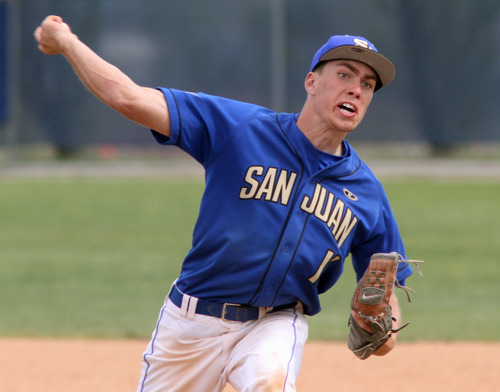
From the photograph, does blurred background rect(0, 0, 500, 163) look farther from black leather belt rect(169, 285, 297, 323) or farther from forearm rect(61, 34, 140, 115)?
forearm rect(61, 34, 140, 115)

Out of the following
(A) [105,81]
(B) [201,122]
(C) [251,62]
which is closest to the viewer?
(A) [105,81]

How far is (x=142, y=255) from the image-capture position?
374 inches

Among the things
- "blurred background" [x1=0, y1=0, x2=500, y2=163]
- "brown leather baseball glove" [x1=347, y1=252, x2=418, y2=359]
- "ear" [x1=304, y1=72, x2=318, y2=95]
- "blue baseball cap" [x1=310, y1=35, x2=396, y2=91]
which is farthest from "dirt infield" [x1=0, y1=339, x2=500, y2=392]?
"blurred background" [x1=0, y1=0, x2=500, y2=163]

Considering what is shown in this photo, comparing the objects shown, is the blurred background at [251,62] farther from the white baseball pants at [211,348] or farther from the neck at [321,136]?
the white baseball pants at [211,348]

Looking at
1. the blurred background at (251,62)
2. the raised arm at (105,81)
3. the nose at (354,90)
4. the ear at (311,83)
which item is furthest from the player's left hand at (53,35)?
the blurred background at (251,62)

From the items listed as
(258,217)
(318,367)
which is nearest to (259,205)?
(258,217)

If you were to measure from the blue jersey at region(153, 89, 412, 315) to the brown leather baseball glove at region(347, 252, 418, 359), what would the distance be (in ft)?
0.56

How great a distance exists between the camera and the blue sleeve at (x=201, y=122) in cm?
319

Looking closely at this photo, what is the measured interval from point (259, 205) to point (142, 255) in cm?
639

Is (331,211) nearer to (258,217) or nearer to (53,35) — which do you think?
(258,217)

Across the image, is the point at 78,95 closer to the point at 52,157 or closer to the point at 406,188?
the point at 52,157

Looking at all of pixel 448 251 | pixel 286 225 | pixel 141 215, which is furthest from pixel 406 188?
pixel 286 225

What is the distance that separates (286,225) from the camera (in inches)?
129

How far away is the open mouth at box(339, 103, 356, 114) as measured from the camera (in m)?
3.28
